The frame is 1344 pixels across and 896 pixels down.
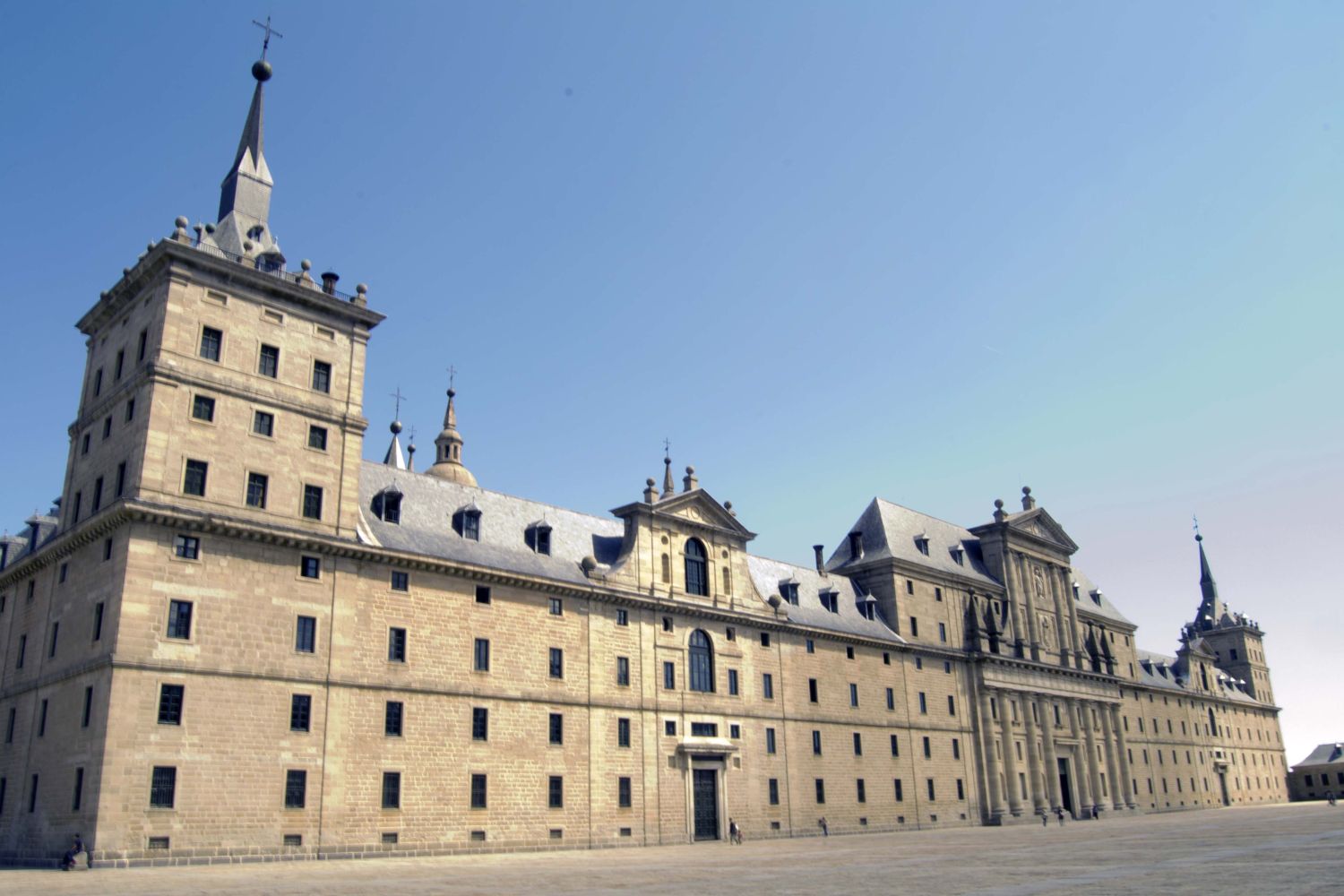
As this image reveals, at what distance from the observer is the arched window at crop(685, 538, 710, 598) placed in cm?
5628

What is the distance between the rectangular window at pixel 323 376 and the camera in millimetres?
43469

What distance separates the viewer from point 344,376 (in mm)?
44375

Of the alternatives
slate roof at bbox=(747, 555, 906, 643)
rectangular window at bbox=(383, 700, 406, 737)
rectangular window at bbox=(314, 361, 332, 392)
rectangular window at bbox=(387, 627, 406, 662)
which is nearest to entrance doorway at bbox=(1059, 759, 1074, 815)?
slate roof at bbox=(747, 555, 906, 643)

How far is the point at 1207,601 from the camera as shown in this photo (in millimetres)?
150000

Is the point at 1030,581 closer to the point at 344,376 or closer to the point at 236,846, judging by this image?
the point at 344,376

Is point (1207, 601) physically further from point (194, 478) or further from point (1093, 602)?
point (194, 478)

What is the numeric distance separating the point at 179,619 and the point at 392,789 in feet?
34.1

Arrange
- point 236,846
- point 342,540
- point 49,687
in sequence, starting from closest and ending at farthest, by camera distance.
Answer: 1. point 236,846
2. point 49,687
3. point 342,540

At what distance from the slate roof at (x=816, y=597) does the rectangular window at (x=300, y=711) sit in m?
28.3

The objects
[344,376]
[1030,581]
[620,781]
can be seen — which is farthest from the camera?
[1030,581]

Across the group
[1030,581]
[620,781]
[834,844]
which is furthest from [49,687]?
[1030,581]

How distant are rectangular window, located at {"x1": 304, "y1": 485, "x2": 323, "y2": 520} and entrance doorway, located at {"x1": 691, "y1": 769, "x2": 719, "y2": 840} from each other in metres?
22.8

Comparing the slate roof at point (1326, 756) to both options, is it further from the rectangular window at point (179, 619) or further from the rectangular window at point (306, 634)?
the rectangular window at point (179, 619)

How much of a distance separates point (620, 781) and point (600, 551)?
11.7 meters
